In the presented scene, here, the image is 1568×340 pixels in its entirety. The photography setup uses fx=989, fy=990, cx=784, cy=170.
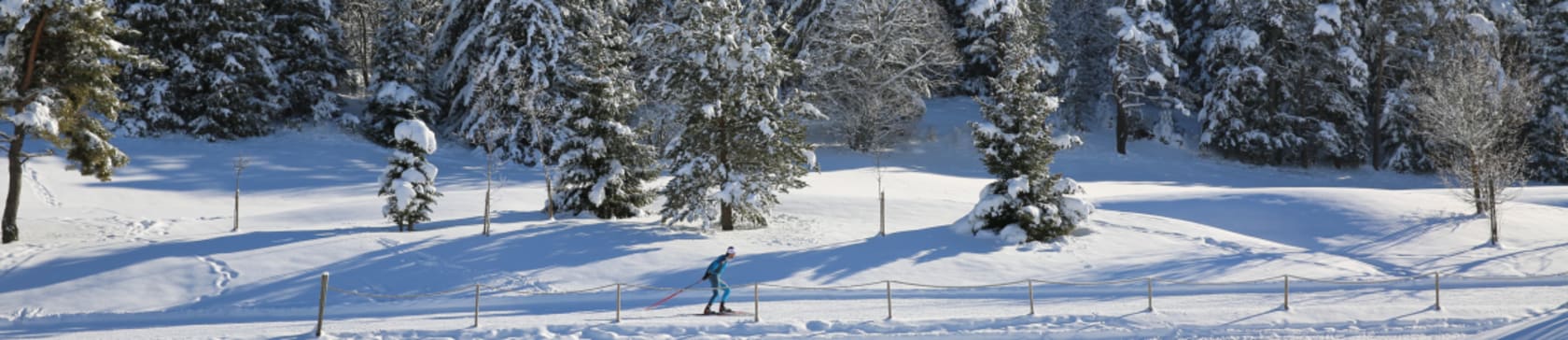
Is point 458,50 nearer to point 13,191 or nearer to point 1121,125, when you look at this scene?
point 13,191

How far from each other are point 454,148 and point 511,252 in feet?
69.4

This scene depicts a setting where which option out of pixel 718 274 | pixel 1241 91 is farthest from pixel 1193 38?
pixel 718 274

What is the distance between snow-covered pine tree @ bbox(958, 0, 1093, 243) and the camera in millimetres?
23672

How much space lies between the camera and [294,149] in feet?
126

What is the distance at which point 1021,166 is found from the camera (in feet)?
78.2

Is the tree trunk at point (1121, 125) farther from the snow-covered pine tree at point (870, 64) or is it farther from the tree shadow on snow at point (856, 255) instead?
the tree shadow on snow at point (856, 255)

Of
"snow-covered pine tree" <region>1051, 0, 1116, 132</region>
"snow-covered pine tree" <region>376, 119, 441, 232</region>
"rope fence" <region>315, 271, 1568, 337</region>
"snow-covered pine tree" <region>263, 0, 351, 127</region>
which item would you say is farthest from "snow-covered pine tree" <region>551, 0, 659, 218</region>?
"snow-covered pine tree" <region>1051, 0, 1116, 132</region>

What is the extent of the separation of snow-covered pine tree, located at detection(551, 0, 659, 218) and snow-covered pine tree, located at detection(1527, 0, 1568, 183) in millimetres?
37856

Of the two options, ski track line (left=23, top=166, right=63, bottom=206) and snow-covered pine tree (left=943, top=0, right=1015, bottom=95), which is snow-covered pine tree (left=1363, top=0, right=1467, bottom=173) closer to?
snow-covered pine tree (left=943, top=0, right=1015, bottom=95)

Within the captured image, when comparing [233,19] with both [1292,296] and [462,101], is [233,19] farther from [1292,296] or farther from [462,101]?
[1292,296]

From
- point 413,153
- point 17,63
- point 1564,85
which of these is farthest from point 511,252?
point 1564,85

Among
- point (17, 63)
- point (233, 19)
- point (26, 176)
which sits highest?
point (233, 19)

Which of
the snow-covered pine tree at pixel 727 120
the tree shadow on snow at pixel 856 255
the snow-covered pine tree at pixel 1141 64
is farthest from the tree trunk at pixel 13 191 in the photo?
the snow-covered pine tree at pixel 1141 64

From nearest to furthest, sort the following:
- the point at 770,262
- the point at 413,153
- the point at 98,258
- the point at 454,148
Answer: the point at 98,258 < the point at 770,262 < the point at 413,153 < the point at 454,148
